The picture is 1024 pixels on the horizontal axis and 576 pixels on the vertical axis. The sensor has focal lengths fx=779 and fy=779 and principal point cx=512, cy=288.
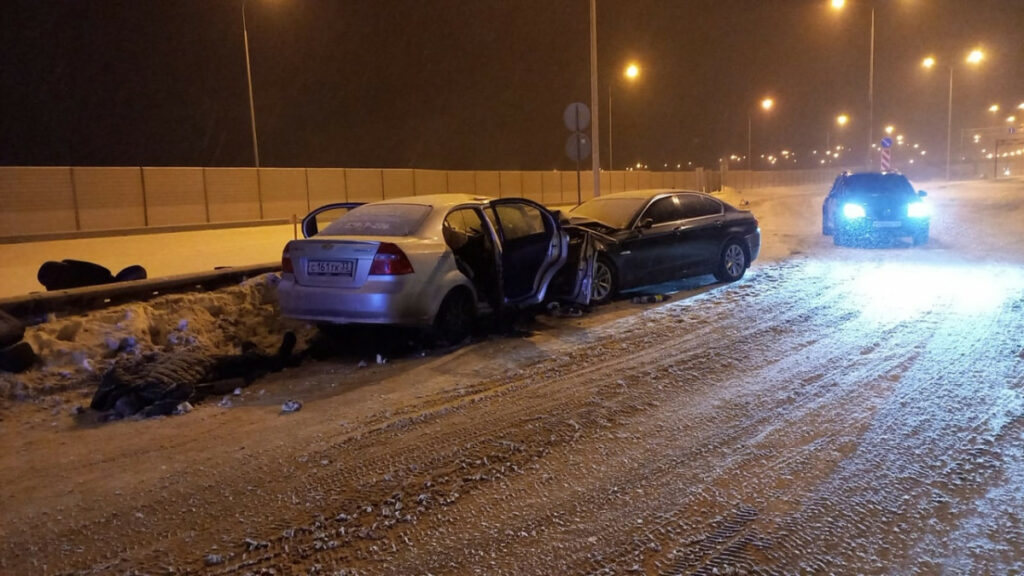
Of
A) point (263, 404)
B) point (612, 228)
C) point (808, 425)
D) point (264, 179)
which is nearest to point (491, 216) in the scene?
point (612, 228)

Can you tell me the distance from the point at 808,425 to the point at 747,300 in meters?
5.35

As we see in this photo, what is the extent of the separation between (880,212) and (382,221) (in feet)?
44.9

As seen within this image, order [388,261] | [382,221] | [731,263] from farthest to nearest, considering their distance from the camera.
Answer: [731,263] → [382,221] → [388,261]

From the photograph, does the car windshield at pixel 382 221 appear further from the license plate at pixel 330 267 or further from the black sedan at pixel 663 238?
the black sedan at pixel 663 238

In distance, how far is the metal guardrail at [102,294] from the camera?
7.48 m

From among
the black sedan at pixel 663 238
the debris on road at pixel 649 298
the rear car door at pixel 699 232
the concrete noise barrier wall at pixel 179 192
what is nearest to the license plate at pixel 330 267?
the black sedan at pixel 663 238

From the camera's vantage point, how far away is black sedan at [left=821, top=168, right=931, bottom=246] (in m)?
17.5

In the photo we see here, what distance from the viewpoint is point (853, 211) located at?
17.9 metres

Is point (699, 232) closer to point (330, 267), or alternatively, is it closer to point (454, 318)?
point (454, 318)

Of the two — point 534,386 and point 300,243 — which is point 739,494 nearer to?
point 534,386

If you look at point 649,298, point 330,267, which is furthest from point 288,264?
point 649,298

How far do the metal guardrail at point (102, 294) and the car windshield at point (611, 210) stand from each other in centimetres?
493

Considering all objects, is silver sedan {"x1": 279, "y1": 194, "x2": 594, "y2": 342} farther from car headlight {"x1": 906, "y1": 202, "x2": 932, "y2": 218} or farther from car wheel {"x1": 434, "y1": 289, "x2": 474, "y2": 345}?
car headlight {"x1": 906, "y1": 202, "x2": 932, "y2": 218}

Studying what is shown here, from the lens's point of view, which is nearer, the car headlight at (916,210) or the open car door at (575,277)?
the open car door at (575,277)
